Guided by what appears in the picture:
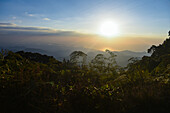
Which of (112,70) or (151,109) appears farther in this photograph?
(112,70)

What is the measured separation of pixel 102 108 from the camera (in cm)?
286

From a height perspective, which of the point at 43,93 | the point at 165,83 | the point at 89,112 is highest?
the point at 165,83

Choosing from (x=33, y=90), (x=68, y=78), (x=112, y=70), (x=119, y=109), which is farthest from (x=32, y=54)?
(x=119, y=109)

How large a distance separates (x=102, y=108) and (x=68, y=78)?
2341 millimetres

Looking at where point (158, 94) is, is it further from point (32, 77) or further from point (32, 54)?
point (32, 54)

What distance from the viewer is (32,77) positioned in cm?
384

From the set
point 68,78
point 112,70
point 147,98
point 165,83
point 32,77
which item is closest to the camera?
point 147,98

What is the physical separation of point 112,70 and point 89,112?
3.59 meters

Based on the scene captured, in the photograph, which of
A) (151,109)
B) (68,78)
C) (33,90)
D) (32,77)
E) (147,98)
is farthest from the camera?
(68,78)

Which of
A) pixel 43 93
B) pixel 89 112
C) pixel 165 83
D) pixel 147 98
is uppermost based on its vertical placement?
pixel 165 83

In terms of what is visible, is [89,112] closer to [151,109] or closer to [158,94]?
[151,109]

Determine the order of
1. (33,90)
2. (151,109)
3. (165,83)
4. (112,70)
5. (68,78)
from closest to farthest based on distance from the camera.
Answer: (151,109)
(33,90)
(165,83)
(68,78)
(112,70)


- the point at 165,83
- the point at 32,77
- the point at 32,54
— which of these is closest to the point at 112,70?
the point at 165,83

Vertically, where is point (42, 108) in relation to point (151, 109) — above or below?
below
